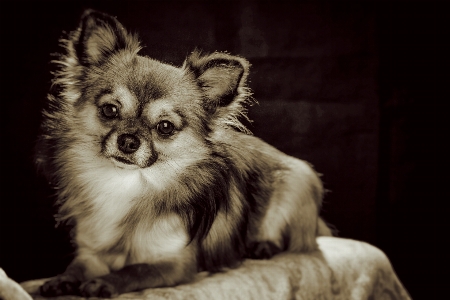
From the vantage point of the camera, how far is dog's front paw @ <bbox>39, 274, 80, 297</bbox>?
1.67 meters

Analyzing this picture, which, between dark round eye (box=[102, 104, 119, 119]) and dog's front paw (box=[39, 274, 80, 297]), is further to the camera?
dog's front paw (box=[39, 274, 80, 297])

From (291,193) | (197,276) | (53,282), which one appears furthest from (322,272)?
(53,282)

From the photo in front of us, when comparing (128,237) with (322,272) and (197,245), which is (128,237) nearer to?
(197,245)

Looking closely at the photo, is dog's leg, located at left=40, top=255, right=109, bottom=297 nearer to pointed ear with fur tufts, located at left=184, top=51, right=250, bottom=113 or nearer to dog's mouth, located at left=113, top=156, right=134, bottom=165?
dog's mouth, located at left=113, top=156, right=134, bottom=165

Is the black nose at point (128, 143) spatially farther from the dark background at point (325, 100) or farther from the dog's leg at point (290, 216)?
the dog's leg at point (290, 216)

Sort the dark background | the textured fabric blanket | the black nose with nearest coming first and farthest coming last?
the black nose → the textured fabric blanket → the dark background

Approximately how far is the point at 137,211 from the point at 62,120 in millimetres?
377

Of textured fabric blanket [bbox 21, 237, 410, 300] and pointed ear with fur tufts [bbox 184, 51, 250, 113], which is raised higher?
pointed ear with fur tufts [bbox 184, 51, 250, 113]

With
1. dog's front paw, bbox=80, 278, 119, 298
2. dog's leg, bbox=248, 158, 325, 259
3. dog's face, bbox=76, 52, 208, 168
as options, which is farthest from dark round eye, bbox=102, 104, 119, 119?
dog's leg, bbox=248, 158, 325, 259

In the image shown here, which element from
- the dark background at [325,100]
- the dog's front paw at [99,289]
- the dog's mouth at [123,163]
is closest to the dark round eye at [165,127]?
the dog's mouth at [123,163]

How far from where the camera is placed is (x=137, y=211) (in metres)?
1.72

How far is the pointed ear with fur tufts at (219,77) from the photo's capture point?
5.41ft

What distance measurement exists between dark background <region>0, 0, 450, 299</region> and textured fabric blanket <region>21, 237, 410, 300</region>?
0.81 ft

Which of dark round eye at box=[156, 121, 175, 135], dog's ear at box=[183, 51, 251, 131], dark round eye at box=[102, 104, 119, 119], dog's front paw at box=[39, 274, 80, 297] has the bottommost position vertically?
dog's front paw at box=[39, 274, 80, 297]
